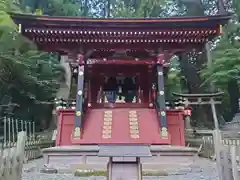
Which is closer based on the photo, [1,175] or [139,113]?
[1,175]

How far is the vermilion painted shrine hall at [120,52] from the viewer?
1007 cm

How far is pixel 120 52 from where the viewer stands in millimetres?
11445

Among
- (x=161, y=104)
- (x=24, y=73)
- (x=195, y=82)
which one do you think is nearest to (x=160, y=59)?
(x=161, y=104)

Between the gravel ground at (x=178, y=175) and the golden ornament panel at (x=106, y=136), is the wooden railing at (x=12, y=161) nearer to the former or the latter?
the gravel ground at (x=178, y=175)

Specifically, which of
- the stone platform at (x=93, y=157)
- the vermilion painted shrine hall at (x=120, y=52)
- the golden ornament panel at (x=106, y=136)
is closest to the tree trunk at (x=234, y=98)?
the vermilion painted shrine hall at (x=120, y=52)

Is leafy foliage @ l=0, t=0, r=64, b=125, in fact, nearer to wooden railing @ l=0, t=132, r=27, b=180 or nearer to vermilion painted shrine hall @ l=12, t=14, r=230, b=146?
vermilion painted shrine hall @ l=12, t=14, r=230, b=146

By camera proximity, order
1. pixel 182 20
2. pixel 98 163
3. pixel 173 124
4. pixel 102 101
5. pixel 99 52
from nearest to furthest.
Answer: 1. pixel 98 163
2. pixel 182 20
3. pixel 173 124
4. pixel 99 52
5. pixel 102 101

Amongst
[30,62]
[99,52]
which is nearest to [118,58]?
[99,52]

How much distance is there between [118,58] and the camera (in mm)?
11398

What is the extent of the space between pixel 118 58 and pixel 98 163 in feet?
13.9

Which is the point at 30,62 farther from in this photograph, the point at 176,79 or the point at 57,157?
the point at 176,79

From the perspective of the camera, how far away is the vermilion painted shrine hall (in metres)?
10.1

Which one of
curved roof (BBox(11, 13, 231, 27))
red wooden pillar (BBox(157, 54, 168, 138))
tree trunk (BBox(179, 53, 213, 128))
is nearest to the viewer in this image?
curved roof (BBox(11, 13, 231, 27))

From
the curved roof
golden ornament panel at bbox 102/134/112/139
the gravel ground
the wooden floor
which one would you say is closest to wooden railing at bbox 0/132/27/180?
the gravel ground
